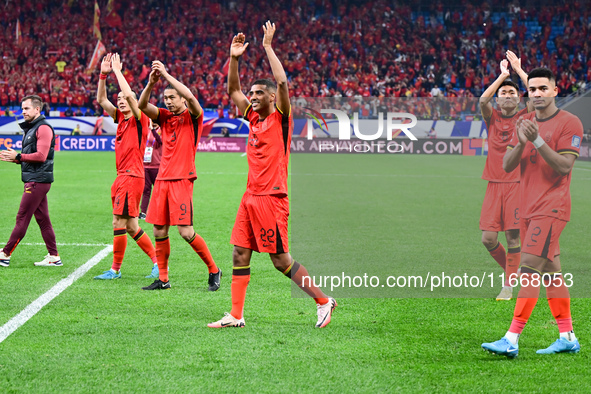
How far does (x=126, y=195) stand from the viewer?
7395mm

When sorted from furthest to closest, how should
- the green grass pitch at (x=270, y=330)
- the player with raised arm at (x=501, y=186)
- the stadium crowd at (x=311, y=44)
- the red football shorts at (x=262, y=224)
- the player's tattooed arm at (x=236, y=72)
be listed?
the stadium crowd at (x=311, y=44), the player with raised arm at (x=501, y=186), the red football shorts at (x=262, y=224), the player's tattooed arm at (x=236, y=72), the green grass pitch at (x=270, y=330)

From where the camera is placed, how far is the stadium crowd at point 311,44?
125 ft

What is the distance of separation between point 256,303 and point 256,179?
4.72 feet

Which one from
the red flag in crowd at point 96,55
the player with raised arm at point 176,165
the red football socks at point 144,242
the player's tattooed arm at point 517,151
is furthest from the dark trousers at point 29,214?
the red flag in crowd at point 96,55

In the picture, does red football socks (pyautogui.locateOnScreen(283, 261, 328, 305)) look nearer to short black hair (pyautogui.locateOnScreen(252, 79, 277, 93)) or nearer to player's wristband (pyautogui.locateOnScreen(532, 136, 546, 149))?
short black hair (pyautogui.locateOnScreen(252, 79, 277, 93))

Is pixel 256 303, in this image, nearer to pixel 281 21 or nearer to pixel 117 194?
pixel 117 194

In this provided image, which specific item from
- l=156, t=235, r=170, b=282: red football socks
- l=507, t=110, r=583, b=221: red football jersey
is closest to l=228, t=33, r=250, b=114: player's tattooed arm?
l=156, t=235, r=170, b=282: red football socks

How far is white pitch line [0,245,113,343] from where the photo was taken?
5320mm

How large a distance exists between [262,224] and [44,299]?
2.41 meters

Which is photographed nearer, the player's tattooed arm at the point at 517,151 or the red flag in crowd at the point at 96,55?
the player's tattooed arm at the point at 517,151

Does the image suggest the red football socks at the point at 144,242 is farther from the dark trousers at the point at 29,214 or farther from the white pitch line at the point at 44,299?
the dark trousers at the point at 29,214

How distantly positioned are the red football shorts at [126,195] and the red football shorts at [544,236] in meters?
4.40

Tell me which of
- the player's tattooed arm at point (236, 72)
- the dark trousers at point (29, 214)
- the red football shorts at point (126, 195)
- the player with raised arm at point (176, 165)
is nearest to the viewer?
the player's tattooed arm at point (236, 72)

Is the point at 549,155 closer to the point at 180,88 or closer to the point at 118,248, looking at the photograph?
the point at 180,88
